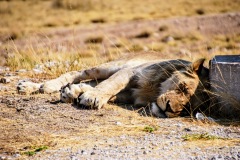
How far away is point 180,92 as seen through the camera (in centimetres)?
569

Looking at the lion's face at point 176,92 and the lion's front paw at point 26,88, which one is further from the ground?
the lion's face at point 176,92

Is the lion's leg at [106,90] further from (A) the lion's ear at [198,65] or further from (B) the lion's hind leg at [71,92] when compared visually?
(A) the lion's ear at [198,65]

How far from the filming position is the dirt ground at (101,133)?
4289mm

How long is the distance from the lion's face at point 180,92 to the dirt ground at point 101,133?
170mm

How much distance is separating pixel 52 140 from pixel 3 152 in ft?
1.82

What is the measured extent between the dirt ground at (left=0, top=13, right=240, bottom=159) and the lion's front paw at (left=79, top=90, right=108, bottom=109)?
0.29ft

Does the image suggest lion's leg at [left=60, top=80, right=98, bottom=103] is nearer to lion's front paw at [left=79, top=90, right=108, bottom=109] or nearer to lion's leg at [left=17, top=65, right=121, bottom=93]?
lion's front paw at [left=79, top=90, right=108, bottom=109]

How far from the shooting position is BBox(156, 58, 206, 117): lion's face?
18.3 ft

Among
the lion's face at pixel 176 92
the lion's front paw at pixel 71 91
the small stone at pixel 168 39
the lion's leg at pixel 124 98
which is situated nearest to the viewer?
the lion's face at pixel 176 92

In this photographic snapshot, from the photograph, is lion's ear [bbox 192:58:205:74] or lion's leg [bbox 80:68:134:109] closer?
lion's leg [bbox 80:68:134:109]

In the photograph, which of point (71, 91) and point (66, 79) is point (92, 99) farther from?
point (66, 79)

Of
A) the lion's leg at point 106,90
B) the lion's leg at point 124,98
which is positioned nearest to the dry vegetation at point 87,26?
the lion's leg at point 124,98

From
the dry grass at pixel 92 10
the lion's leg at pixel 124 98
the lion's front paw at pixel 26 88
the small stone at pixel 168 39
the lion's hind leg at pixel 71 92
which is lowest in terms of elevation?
the small stone at pixel 168 39

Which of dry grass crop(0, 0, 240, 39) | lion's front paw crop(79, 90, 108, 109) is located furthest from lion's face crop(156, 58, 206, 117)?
dry grass crop(0, 0, 240, 39)
